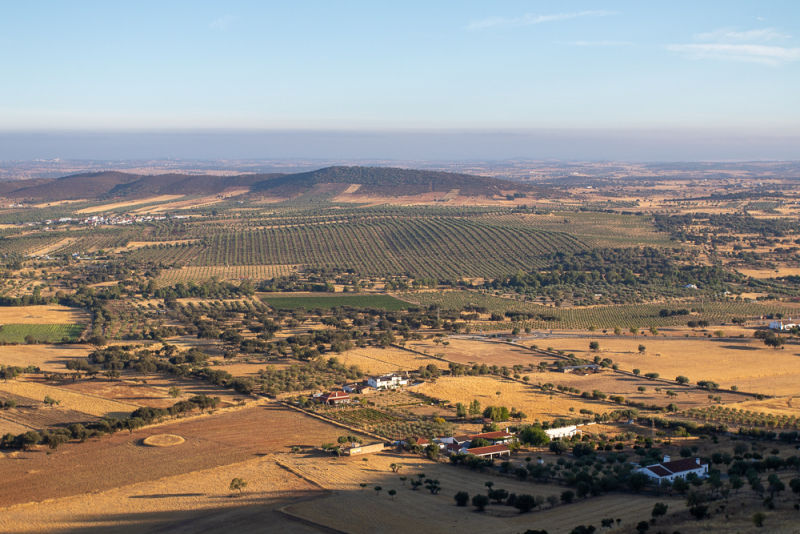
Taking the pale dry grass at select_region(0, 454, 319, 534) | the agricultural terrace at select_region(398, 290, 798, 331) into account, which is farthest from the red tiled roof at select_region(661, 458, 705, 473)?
the agricultural terrace at select_region(398, 290, 798, 331)

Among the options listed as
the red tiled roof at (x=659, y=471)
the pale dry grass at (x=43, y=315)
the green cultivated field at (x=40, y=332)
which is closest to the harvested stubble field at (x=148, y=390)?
the green cultivated field at (x=40, y=332)

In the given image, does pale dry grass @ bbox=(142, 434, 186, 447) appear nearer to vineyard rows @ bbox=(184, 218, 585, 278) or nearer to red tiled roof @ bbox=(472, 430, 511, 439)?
red tiled roof @ bbox=(472, 430, 511, 439)

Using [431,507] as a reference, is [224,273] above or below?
below

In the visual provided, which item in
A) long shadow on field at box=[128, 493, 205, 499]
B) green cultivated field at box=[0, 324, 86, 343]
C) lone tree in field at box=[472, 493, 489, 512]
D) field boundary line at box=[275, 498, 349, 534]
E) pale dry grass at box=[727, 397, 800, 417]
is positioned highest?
lone tree in field at box=[472, 493, 489, 512]

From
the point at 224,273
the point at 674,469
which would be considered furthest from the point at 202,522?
the point at 224,273

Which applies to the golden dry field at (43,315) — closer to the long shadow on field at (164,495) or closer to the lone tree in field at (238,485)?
the long shadow on field at (164,495)

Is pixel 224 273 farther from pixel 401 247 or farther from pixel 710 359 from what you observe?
pixel 710 359
